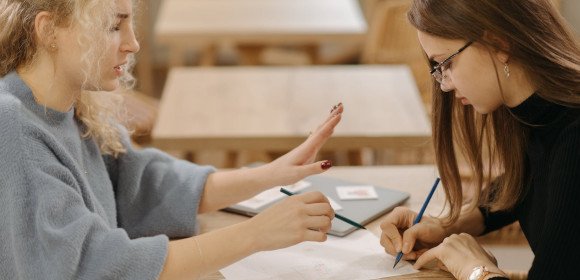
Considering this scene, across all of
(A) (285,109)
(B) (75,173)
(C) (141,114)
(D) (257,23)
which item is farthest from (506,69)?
(D) (257,23)

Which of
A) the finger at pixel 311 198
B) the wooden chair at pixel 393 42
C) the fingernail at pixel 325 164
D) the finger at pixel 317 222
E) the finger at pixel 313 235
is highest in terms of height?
the fingernail at pixel 325 164

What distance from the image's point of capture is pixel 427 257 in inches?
53.4

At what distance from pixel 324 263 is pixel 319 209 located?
0.56 ft

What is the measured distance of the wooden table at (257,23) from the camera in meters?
3.61

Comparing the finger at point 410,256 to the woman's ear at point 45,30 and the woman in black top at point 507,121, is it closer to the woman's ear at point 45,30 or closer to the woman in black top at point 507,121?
the woman in black top at point 507,121

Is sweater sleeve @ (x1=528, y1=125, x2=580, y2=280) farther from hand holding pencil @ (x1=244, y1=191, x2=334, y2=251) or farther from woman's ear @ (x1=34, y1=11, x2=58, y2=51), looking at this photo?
woman's ear @ (x1=34, y1=11, x2=58, y2=51)

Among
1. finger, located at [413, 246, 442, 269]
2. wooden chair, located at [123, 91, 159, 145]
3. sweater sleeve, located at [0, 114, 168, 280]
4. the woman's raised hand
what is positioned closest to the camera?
sweater sleeve, located at [0, 114, 168, 280]

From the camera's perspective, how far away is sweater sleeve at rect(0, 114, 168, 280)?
1136 millimetres

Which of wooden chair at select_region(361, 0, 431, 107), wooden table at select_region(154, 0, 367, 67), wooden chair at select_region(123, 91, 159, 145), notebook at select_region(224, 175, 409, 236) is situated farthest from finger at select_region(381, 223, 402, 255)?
wooden chair at select_region(361, 0, 431, 107)

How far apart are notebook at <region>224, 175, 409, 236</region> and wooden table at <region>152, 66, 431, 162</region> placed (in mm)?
491

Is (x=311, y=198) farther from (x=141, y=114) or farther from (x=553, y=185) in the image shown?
(x=141, y=114)

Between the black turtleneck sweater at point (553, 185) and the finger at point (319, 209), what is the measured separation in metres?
0.33

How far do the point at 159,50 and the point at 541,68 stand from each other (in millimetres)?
4628

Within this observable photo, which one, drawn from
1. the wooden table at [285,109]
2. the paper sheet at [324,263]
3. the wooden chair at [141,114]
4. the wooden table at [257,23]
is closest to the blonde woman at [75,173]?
the paper sheet at [324,263]
